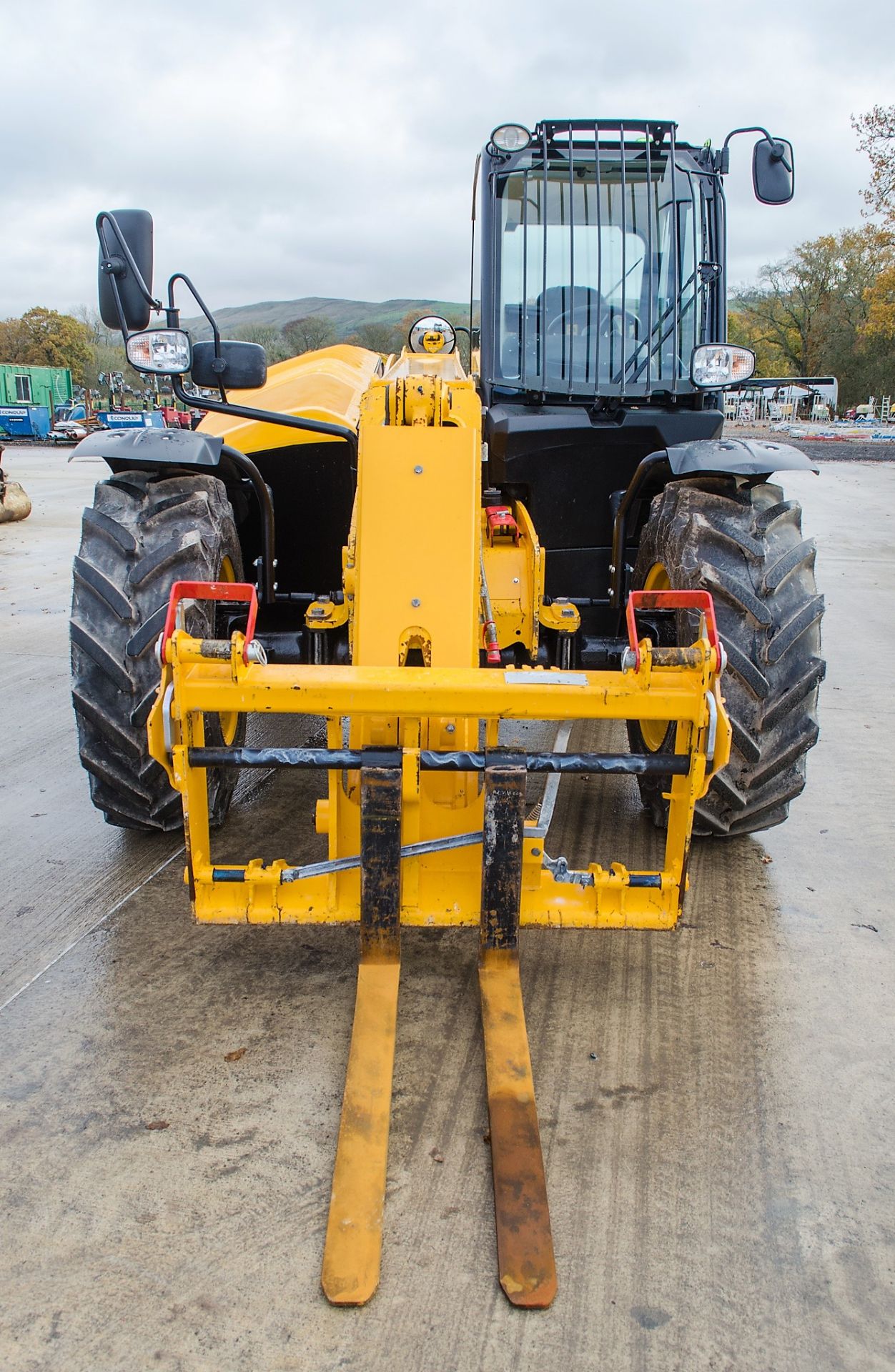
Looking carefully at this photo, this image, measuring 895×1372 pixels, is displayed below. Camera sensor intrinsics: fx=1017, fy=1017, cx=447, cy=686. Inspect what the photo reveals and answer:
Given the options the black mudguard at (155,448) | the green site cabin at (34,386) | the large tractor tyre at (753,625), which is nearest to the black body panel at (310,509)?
the black mudguard at (155,448)

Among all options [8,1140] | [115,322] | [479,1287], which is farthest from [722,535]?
[8,1140]

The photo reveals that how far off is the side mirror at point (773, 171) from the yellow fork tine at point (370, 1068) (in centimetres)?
331

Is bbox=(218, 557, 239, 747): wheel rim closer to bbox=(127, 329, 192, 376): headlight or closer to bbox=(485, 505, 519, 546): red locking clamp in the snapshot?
bbox=(127, 329, 192, 376): headlight

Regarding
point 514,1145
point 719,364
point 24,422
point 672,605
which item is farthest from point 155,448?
point 24,422

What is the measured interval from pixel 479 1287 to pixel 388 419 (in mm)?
2374

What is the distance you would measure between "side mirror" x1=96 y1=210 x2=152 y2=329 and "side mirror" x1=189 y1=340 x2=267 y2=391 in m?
0.25

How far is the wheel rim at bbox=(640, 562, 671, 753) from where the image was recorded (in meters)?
3.91

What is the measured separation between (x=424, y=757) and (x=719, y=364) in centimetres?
241

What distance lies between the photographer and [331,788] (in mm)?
2953

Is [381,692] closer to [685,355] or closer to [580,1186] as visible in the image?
[580,1186]

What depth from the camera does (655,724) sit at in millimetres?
4008

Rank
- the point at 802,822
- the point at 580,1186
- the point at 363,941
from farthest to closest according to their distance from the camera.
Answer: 1. the point at 802,822
2. the point at 363,941
3. the point at 580,1186

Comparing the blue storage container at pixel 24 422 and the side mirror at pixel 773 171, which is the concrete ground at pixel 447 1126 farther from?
the blue storage container at pixel 24 422

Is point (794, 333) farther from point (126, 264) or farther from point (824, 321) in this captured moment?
point (126, 264)
